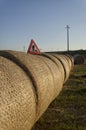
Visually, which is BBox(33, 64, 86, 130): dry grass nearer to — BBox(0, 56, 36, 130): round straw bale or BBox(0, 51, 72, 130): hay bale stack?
BBox(0, 51, 72, 130): hay bale stack

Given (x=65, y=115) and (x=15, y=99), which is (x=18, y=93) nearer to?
(x=15, y=99)

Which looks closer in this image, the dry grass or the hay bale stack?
the hay bale stack

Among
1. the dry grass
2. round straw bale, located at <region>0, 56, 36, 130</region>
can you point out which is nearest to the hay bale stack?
round straw bale, located at <region>0, 56, 36, 130</region>

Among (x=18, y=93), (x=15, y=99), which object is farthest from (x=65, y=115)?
(x=15, y=99)

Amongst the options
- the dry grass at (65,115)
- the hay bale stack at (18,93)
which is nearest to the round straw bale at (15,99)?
the hay bale stack at (18,93)

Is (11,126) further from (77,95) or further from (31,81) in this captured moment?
(77,95)

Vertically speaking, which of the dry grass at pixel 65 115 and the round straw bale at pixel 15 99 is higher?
the round straw bale at pixel 15 99

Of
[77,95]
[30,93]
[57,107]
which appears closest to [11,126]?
[30,93]

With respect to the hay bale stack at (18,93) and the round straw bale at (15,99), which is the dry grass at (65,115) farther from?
the round straw bale at (15,99)

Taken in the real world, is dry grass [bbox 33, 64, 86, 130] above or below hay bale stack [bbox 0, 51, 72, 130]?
below

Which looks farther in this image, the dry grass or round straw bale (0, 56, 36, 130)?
the dry grass

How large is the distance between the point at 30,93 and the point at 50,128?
81.4 inches

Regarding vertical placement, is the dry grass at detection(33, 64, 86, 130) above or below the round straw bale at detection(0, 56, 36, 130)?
below

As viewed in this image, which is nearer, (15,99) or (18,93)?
(15,99)
